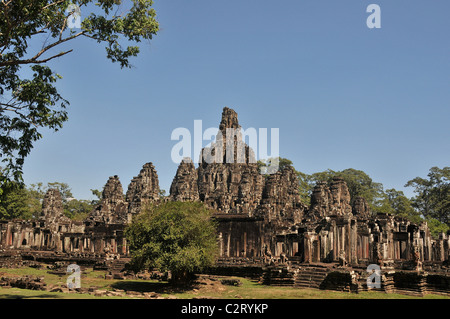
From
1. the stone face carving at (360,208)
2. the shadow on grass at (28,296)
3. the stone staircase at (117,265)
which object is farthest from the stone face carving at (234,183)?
the shadow on grass at (28,296)

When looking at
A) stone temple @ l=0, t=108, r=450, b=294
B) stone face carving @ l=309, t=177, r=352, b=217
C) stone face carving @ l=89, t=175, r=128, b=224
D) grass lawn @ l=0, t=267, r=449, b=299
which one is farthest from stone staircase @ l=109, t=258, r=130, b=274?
stone face carving @ l=309, t=177, r=352, b=217

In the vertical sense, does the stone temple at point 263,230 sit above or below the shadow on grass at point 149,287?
above

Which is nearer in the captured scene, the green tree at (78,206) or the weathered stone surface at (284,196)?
the weathered stone surface at (284,196)

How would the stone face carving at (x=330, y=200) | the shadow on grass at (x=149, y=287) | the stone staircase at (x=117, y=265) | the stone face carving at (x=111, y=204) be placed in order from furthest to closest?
the stone face carving at (x=111, y=204)
the stone face carving at (x=330, y=200)
the stone staircase at (x=117, y=265)
the shadow on grass at (x=149, y=287)

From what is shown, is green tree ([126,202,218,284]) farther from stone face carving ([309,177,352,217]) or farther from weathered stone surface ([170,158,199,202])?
weathered stone surface ([170,158,199,202])

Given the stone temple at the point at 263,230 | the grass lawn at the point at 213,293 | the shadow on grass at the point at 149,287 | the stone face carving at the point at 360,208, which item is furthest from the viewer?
the stone face carving at the point at 360,208

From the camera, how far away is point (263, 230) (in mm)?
31766

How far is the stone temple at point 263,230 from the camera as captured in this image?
22.6 meters

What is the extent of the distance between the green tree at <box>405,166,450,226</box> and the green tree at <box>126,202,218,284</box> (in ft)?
161

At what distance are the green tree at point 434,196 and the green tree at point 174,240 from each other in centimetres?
4921

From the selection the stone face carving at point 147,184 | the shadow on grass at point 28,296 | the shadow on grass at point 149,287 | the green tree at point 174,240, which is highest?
the stone face carving at point 147,184

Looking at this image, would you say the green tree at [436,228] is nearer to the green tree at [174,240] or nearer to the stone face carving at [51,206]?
the green tree at [174,240]
